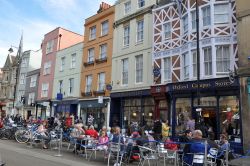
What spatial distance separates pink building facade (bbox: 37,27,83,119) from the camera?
121ft

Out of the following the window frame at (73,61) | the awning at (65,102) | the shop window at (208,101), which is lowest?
the shop window at (208,101)

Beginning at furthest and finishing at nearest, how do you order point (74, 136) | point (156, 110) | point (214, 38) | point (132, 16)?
point (132, 16)
point (156, 110)
point (214, 38)
point (74, 136)

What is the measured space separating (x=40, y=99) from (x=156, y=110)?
2112cm

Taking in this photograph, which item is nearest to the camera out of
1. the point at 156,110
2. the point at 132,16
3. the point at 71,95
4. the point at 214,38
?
the point at 214,38

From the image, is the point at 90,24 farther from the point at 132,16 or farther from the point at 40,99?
the point at 40,99

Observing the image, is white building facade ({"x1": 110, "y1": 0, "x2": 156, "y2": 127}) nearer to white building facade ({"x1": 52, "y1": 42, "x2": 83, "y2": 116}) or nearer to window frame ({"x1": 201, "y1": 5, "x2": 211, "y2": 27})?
window frame ({"x1": 201, "y1": 5, "x2": 211, "y2": 27})

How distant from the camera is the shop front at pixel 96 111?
26.5 m

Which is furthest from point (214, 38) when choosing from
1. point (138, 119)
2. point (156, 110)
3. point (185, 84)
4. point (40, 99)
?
point (40, 99)

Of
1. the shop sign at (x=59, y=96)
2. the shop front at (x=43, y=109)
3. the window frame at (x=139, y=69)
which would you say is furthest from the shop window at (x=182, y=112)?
the shop front at (x=43, y=109)

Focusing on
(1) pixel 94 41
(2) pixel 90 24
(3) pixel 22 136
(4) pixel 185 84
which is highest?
(2) pixel 90 24

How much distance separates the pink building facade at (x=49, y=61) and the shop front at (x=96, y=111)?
7.84m

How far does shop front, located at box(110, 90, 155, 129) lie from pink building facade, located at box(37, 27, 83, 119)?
42.5 ft

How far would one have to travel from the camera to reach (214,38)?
1812 cm

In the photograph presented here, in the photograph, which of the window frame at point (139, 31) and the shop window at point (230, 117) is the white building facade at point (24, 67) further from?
the shop window at point (230, 117)
